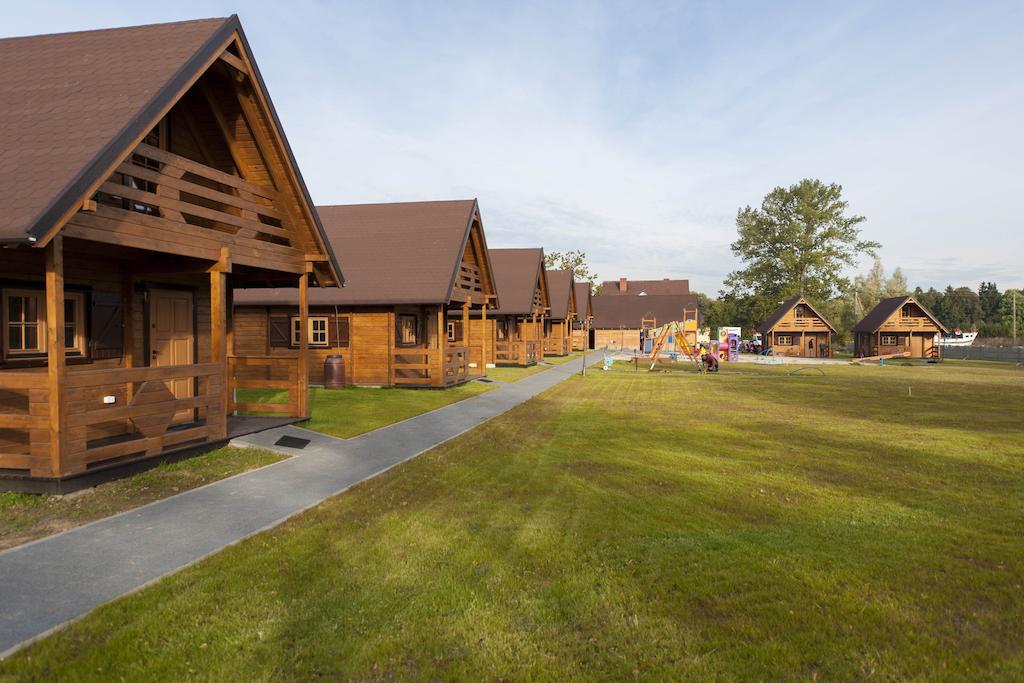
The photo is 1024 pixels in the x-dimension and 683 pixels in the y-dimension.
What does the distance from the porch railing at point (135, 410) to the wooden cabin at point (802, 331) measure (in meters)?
57.7

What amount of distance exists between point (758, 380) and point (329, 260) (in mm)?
21640

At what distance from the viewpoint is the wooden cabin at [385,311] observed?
21.1 meters

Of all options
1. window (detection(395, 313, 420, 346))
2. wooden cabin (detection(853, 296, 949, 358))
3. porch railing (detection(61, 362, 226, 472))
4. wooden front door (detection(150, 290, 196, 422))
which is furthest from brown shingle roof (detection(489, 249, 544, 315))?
wooden cabin (detection(853, 296, 949, 358))

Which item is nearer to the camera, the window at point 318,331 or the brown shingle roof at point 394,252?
the brown shingle roof at point 394,252

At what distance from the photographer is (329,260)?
41.0ft

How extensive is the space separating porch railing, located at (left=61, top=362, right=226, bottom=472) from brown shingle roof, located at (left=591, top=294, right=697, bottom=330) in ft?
216

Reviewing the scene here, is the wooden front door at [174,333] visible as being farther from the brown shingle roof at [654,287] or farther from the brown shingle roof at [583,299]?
the brown shingle roof at [654,287]

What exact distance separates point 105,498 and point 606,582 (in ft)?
19.9

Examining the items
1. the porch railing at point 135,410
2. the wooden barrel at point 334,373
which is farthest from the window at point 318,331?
the porch railing at point 135,410

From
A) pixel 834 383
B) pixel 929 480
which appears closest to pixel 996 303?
pixel 834 383

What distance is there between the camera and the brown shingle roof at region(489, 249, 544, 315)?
33.9 meters

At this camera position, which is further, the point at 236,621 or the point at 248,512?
the point at 248,512

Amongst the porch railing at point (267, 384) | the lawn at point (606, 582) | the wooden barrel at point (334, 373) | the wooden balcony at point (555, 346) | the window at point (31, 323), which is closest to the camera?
the lawn at point (606, 582)

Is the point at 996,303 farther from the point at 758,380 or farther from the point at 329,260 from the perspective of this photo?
the point at 329,260
